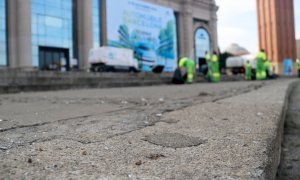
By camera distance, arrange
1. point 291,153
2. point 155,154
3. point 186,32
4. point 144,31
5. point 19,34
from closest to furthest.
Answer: point 155,154 → point 291,153 → point 19,34 → point 144,31 → point 186,32

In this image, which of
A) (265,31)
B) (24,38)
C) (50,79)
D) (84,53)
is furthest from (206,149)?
(265,31)

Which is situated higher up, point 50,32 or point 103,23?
point 103,23

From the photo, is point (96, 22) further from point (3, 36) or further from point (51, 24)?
point (3, 36)

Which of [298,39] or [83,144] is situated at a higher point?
[298,39]

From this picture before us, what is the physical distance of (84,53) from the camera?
109 feet

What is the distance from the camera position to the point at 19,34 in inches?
1118

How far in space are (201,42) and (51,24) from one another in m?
24.6

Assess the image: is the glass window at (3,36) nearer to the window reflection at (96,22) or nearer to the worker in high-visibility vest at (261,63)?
the window reflection at (96,22)

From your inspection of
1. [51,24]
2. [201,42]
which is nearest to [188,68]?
[51,24]

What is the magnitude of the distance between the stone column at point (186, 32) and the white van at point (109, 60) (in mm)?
17759

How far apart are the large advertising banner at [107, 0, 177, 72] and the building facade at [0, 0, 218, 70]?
3.26 ft

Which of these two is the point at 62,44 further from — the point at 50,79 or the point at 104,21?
the point at 50,79

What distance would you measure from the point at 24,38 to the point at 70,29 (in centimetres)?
605

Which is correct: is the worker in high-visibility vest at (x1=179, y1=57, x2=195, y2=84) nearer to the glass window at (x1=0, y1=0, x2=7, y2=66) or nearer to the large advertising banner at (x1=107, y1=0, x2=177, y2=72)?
the large advertising banner at (x1=107, y1=0, x2=177, y2=72)
